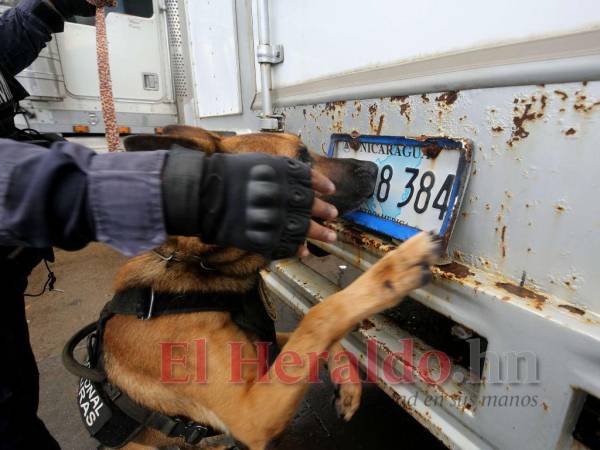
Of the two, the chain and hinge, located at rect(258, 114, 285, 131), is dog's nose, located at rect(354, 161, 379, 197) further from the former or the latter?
the chain

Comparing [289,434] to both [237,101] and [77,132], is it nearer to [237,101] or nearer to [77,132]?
[237,101]

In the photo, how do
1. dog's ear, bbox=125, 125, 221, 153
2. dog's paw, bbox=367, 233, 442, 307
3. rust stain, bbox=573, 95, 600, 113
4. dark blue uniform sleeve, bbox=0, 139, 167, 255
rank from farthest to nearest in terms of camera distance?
dog's paw, bbox=367, 233, 442, 307, dog's ear, bbox=125, 125, 221, 153, rust stain, bbox=573, 95, 600, 113, dark blue uniform sleeve, bbox=0, 139, 167, 255

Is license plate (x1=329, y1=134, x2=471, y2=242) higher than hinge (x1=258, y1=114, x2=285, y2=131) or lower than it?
lower

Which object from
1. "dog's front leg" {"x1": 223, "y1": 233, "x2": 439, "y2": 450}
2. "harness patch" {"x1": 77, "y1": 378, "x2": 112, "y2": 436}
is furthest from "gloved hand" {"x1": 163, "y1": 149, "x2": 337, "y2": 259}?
"harness patch" {"x1": 77, "y1": 378, "x2": 112, "y2": 436}

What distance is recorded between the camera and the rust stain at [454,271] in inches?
43.3

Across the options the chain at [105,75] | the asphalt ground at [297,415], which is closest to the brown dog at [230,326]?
the asphalt ground at [297,415]

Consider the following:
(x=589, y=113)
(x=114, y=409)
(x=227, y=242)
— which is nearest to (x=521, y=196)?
(x=589, y=113)

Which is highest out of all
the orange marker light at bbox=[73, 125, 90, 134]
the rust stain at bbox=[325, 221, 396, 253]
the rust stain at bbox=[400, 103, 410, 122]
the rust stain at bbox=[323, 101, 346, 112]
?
the rust stain at bbox=[323, 101, 346, 112]

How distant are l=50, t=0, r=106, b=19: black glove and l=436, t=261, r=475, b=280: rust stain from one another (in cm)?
253

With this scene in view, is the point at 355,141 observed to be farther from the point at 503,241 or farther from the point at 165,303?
the point at 165,303

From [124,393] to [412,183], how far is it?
1447 millimetres

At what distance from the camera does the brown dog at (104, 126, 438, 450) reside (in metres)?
1.17

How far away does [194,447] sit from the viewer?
5.57 ft

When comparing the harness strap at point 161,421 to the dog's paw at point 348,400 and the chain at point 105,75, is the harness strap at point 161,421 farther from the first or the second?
the chain at point 105,75
